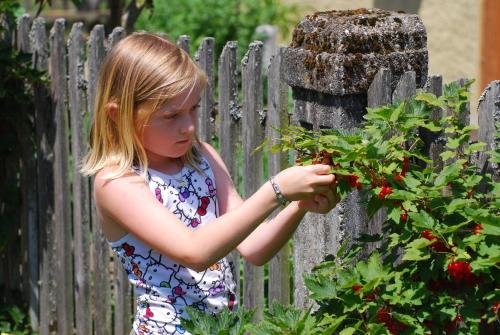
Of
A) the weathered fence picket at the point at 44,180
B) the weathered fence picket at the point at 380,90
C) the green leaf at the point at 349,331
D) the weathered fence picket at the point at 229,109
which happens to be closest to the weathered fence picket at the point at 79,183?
the weathered fence picket at the point at 44,180

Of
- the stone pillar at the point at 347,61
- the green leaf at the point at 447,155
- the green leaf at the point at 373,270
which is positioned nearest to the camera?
the green leaf at the point at 373,270

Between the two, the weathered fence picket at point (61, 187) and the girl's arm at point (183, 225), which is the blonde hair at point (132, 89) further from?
the weathered fence picket at point (61, 187)

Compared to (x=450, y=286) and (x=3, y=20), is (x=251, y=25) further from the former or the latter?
(x=450, y=286)

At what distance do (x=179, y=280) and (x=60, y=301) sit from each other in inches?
90.3

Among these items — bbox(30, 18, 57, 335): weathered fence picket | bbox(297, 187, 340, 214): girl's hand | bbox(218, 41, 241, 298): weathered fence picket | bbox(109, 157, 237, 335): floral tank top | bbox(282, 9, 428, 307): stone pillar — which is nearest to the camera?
bbox(297, 187, 340, 214): girl's hand

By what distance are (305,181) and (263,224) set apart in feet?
1.97

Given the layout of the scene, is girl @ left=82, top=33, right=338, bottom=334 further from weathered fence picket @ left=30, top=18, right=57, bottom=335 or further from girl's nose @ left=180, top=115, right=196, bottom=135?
weathered fence picket @ left=30, top=18, right=57, bottom=335

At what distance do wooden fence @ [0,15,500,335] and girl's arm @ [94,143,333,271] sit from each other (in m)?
1.22

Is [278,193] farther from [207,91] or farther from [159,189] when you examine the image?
[207,91]

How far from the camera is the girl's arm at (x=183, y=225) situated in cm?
252

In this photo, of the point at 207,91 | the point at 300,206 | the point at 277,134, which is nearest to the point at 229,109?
the point at 207,91

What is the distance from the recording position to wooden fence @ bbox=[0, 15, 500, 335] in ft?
13.5

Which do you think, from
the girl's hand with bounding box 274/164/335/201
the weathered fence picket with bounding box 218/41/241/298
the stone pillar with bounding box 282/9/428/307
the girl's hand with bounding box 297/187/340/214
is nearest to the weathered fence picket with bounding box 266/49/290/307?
the weathered fence picket with bounding box 218/41/241/298

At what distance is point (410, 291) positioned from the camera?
8.05 feet
